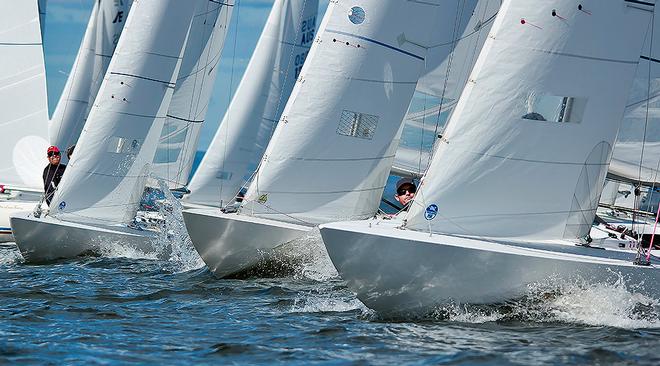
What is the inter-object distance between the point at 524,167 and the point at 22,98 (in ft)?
40.2

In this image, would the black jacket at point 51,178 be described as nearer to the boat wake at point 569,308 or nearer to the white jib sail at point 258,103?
the white jib sail at point 258,103

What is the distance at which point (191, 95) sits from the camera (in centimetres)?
2102

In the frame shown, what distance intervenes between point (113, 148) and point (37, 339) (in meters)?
7.47

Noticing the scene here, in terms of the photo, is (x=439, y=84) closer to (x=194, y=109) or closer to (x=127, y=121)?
(x=127, y=121)

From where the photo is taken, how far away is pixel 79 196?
53.5 feet

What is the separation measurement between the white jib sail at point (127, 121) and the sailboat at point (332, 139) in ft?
9.76

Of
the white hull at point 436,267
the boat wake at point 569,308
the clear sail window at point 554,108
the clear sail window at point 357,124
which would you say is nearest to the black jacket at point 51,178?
the clear sail window at point 357,124

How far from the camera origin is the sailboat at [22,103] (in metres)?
20.0

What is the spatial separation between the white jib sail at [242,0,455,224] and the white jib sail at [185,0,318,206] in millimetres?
5689

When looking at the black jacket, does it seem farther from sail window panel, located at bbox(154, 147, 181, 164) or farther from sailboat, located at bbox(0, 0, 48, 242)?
sail window panel, located at bbox(154, 147, 181, 164)

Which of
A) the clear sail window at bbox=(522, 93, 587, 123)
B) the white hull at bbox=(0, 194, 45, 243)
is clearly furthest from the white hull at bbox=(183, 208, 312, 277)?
the white hull at bbox=(0, 194, 45, 243)

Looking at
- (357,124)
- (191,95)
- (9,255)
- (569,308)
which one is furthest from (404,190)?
(191,95)

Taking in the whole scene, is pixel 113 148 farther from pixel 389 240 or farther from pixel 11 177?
pixel 389 240

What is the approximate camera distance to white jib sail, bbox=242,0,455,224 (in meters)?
14.0
